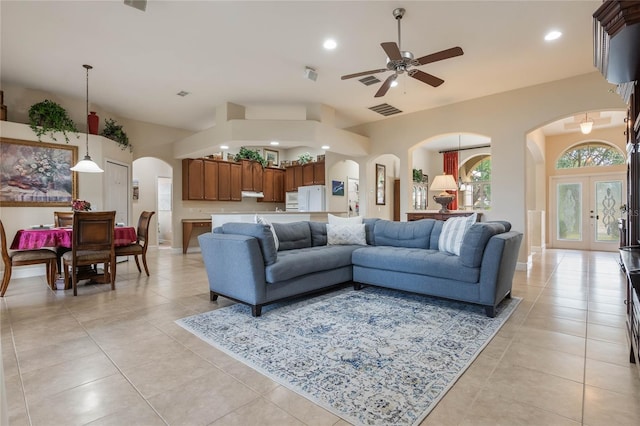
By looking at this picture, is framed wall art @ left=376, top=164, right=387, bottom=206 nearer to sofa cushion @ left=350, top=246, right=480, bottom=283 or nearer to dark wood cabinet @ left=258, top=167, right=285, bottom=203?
dark wood cabinet @ left=258, top=167, right=285, bottom=203

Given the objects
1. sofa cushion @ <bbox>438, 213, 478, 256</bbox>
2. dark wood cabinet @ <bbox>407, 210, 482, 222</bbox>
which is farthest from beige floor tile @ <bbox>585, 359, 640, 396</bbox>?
dark wood cabinet @ <bbox>407, 210, 482, 222</bbox>

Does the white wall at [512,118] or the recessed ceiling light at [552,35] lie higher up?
the recessed ceiling light at [552,35]

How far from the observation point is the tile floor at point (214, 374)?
1.56 metres

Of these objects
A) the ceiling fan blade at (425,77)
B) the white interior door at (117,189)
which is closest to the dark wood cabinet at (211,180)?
the white interior door at (117,189)

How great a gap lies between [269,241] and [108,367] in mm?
1516

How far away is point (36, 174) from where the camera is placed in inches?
203

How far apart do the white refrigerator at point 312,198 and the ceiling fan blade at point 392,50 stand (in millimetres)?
4971

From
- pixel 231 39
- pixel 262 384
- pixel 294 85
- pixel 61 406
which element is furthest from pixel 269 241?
pixel 294 85

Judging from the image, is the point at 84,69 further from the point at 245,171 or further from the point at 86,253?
the point at 245,171

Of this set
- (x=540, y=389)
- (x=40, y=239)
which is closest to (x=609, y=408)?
(x=540, y=389)

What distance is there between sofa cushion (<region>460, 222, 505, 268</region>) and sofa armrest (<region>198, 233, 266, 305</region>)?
6.27 feet

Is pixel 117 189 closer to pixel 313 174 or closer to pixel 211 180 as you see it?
pixel 211 180

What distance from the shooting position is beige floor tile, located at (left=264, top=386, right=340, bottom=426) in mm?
1524

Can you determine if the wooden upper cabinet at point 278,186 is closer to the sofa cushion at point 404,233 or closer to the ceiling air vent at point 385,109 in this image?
the ceiling air vent at point 385,109
